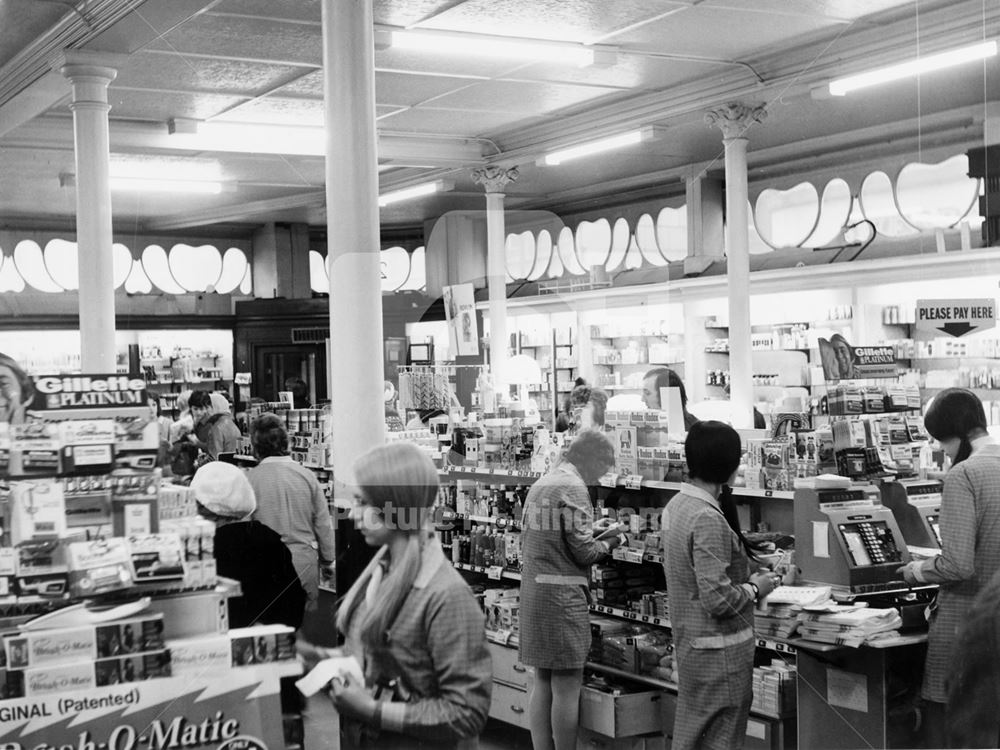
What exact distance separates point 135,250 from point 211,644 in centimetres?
1667

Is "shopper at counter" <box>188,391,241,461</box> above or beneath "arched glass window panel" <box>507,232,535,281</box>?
beneath

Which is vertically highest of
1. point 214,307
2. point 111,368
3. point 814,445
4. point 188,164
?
point 188,164

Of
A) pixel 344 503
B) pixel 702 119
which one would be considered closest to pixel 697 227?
pixel 702 119

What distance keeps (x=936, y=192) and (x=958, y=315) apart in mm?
6175

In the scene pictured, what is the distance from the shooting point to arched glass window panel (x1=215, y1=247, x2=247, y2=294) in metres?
19.6

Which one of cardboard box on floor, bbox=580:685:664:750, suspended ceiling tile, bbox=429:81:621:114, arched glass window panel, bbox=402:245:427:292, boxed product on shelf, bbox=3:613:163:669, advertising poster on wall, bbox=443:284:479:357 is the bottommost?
cardboard box on floor, bbox=580:685:664:750

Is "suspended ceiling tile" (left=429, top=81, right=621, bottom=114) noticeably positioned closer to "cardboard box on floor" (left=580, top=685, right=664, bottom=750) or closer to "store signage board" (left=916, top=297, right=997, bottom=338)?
"store signage board" (left=916, top=297, right=997, bottom=338)

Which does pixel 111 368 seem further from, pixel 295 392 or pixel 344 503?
pixel 295 392

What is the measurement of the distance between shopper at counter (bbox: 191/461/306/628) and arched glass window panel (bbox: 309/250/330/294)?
15444 mm

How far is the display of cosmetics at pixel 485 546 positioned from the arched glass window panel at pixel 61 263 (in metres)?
12.6

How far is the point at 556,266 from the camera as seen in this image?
17359mm

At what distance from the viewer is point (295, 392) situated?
17469 mm

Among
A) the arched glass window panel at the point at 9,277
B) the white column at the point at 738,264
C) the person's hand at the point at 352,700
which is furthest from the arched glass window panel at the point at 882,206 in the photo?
the arched glass window panel at the point at 9,277

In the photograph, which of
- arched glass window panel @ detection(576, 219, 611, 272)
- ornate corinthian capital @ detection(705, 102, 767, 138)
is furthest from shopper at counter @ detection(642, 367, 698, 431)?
arched glass window panel @ detection(576, 219, 611, 272)
